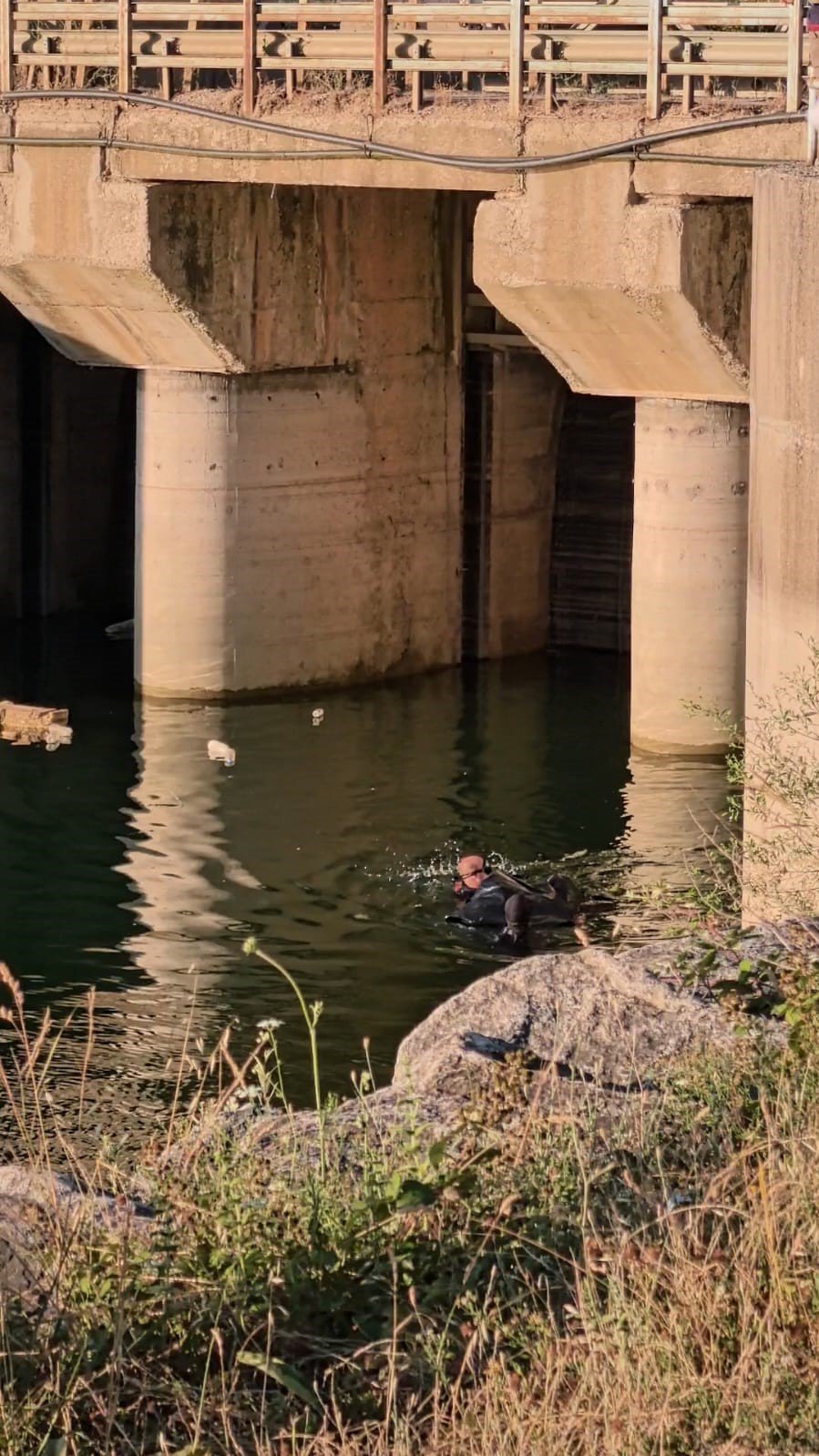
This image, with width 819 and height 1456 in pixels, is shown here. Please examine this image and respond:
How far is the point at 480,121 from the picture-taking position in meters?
19.4

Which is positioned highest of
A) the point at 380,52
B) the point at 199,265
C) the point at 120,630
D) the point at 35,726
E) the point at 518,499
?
the point at 380,52

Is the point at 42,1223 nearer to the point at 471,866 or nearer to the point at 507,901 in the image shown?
the point at 507,901

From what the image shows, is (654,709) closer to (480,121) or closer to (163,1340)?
(480,121)

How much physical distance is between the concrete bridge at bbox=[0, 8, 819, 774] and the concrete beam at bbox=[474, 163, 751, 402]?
0.03 metres

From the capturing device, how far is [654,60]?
712 inches

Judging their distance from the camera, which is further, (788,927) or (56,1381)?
(788,927)

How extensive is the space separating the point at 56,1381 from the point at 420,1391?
834mm

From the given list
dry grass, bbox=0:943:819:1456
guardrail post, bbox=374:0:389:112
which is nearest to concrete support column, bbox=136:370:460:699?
guardrail post, bbox=374:0:389:112

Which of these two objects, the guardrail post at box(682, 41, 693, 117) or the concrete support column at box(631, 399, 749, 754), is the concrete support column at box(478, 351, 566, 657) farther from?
the guardrail post at box(682, 41, 693, 117)

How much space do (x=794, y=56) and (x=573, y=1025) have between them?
35.5ft

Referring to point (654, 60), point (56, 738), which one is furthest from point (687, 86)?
point (56, 738)

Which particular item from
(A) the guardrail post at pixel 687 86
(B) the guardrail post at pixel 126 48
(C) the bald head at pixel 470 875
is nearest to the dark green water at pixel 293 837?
(C) the bald head at pixel 470 875

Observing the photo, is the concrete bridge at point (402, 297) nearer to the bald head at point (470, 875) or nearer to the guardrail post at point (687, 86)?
the guardrail post at point (687, 86)

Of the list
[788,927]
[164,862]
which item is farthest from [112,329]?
[788,927]
